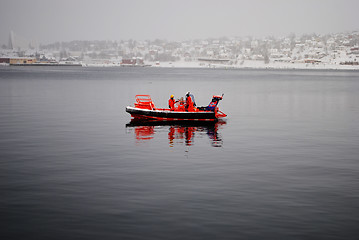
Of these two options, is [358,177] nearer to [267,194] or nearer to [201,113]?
[267,194]

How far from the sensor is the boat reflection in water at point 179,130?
108ft

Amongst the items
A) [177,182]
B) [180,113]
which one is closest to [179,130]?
[180,113]

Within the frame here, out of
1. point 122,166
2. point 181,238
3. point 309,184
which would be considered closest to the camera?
point 181,238

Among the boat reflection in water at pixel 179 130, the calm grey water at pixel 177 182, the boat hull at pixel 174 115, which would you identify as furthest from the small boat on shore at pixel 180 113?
the calm grey water at pixel 177 182

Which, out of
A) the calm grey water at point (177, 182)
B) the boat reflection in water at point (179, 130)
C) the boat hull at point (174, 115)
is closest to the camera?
the calm grey water at point (177, 182)

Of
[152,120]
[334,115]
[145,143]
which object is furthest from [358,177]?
[334,115]

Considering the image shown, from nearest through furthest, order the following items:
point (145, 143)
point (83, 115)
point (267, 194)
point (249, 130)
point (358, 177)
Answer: point (267, 194) < point (358, 177) < point (145, 143) < point (249, 130) < point (83, 115)

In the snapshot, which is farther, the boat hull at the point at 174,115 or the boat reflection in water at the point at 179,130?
the boat hull at the point at 174,115

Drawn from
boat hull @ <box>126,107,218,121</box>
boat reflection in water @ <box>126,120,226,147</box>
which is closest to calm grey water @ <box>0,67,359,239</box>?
boat reflection in water @ <box>126,120,226,147</box>

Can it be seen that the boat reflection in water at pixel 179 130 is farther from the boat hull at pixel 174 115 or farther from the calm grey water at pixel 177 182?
the boat hull at pixel 174 115

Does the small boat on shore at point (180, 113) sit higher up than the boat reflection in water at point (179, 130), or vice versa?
the small boat on shore at point (180, 113)

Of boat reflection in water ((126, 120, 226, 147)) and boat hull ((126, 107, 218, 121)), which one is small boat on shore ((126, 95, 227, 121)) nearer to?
boat hull ((126, 107, 218, 121))

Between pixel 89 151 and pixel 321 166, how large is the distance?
13.1m

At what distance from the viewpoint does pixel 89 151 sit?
2814cm
